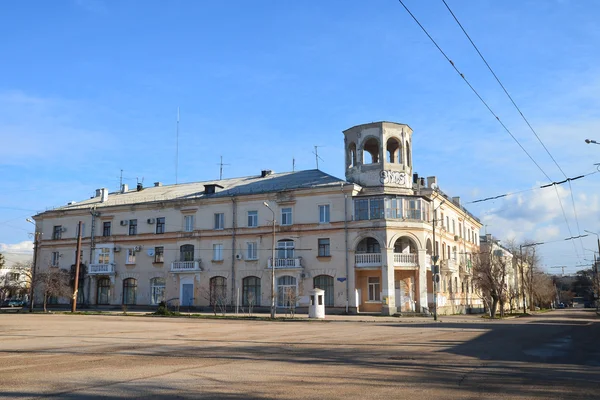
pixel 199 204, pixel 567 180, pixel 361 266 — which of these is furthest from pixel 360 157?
pixel 567 180

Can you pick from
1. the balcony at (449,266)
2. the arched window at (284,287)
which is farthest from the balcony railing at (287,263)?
the balcony at (449,266)

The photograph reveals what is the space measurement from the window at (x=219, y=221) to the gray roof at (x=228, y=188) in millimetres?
1897

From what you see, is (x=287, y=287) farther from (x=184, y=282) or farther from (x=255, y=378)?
(x=255, y=378)

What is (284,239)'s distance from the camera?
47750mm

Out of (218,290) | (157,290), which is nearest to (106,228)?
(157,290)

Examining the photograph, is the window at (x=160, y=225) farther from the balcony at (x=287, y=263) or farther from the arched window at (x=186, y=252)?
the balcony at (x=287, y=263)

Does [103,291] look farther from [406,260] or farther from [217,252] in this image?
[406,260]

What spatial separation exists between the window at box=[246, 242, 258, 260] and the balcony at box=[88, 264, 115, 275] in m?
15.5

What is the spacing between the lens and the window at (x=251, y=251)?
48.7 metres

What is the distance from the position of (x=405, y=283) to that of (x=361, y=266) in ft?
14.9

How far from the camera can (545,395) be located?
8891 millimetres

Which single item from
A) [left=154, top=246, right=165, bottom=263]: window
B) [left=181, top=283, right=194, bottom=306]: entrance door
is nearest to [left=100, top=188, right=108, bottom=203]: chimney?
[left=154, top=246, right=165, bottom=263]: window

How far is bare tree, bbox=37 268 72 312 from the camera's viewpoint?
162 feet

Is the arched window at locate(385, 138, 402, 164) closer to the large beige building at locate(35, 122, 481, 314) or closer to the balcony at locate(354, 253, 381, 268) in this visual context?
the large beige building at locate(35, 122, 481, 314)
